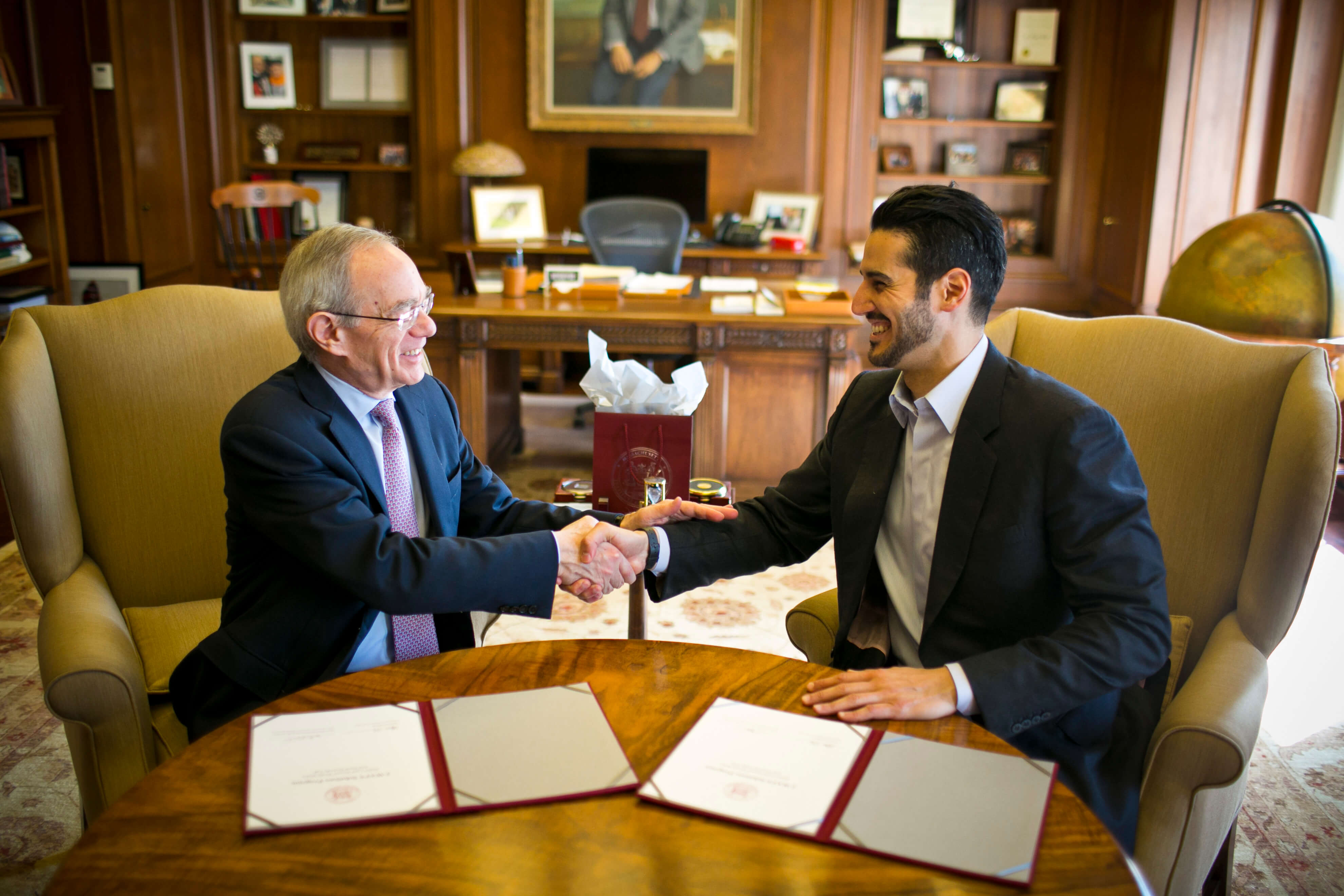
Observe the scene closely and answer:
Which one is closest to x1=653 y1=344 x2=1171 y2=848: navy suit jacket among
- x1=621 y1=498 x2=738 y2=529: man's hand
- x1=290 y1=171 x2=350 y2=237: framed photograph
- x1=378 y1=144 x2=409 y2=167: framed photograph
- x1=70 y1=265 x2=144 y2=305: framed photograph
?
x1=621 y1=498 x2=738 y2=529: man's hand

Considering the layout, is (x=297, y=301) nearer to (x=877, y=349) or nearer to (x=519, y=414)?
(x=877, y=349)

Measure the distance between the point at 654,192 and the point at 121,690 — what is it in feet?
16.0

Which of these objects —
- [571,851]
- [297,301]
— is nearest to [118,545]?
[297,301]

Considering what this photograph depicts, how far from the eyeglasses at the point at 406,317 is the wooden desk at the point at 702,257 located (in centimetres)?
402

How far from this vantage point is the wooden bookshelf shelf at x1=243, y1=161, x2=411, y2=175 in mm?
6020

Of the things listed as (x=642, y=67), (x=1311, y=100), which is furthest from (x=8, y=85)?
(x=1311, y=100)

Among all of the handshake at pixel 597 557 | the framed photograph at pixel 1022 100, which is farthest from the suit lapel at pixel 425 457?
the framed photograph at pixel 1022 100

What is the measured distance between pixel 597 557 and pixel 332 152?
5.16 meters

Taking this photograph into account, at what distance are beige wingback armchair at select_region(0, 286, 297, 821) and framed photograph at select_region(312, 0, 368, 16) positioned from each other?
4.37m

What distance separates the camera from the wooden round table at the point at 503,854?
1.00 metres

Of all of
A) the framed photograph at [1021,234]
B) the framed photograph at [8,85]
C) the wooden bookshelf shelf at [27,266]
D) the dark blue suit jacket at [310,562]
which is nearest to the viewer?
the dark blue suit jacket at [310,562]

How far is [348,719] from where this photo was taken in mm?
1266

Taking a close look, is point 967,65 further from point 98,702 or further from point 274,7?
point 98,702

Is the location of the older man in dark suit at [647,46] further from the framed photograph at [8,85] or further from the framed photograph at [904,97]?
the framed photograph at [8,85]
